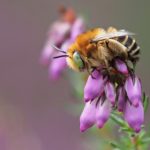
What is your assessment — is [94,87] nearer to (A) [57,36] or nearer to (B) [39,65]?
(A) [57,36]

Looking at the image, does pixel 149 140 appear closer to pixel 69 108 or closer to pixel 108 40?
pixel 108 40

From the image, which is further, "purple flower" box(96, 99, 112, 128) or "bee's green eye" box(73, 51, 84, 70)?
"bee's green eye" box(73, 51, 84, 70)

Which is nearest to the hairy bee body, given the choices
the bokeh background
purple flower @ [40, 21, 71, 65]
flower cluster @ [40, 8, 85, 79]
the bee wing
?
the bee wing

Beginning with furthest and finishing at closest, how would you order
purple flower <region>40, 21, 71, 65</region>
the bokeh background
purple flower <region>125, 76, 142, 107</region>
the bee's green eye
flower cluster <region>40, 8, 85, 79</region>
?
the bokeh background, purple flower <region>40, 21, 71, 65</region>, flower cluster <region>40, 8, 85, 79</region>, the bee's green eye, purple flower <region>125, 76, 142, 107</region>

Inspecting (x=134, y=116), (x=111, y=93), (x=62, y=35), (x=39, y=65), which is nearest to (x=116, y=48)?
(x=111, y=93)

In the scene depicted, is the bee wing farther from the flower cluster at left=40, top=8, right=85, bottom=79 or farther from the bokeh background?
the bokeh background

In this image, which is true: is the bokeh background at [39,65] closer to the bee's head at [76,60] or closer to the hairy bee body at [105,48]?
the bee's head at [76,60]

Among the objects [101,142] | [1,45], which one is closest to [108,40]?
[101,142]

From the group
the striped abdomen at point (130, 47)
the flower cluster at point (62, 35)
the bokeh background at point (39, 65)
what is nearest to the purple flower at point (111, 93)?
the striped abdomen at point (130, 47)
